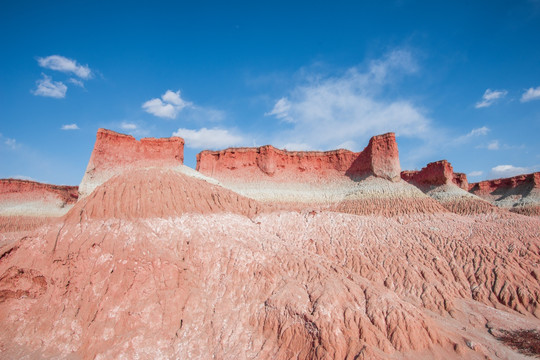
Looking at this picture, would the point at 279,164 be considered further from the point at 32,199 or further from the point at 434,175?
the point at 32,199

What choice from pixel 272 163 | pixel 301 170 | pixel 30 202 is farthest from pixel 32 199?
pixel 301 170

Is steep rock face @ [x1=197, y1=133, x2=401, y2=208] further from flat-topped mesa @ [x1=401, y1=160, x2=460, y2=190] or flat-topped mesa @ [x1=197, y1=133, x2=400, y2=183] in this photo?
flat-topped mesa @ [x1=401, y1=160, x2=460, y2=190]

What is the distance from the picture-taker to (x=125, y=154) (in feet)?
129

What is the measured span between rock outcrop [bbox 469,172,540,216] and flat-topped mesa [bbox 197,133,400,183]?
90.8ft

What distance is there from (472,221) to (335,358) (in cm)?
2005

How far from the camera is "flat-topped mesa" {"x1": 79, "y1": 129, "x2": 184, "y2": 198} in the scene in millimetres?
37062

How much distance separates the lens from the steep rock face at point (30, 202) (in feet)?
140

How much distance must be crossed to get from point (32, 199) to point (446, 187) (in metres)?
66.5

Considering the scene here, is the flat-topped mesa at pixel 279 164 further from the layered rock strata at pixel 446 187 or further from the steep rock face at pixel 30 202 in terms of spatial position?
the steep rock face at pixel 30 202

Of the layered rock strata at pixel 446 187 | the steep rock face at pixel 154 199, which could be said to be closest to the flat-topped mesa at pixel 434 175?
the layered rock strata at pixel 446 187

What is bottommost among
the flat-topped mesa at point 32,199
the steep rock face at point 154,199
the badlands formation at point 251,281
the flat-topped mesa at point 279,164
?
the badlands formation at point 251,281

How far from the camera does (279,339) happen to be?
36.8ft

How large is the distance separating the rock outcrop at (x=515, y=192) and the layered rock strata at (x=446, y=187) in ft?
19.1

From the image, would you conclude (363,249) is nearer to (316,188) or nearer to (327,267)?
(327,267)
